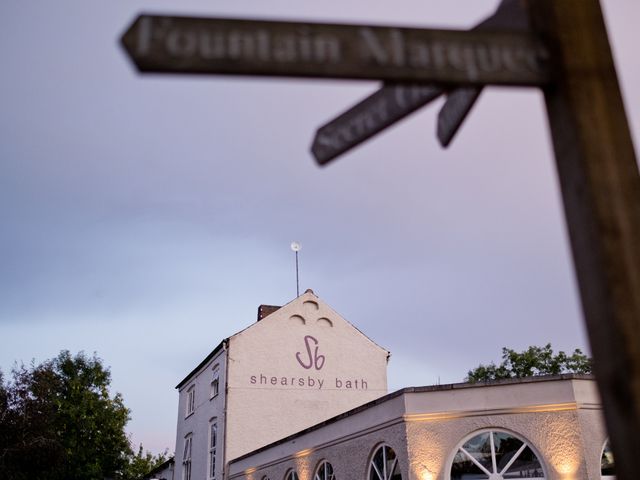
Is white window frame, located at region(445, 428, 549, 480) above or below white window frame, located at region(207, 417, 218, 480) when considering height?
below

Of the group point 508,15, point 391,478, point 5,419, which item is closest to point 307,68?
point 508,15

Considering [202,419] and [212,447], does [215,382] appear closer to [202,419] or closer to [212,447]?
[202,419]

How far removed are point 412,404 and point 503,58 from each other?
503 inches

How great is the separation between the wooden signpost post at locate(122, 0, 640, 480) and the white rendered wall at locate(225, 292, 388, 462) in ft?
85.5

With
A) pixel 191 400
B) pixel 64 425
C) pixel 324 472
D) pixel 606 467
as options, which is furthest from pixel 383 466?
pixel 64 425

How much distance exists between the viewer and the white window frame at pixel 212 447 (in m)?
29.0

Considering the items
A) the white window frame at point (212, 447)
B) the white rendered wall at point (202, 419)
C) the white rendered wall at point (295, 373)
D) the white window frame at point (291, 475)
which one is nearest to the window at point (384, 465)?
the white window frame at point (291, 475)

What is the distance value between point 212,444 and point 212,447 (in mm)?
155

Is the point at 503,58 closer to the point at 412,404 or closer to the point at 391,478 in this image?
the point at 412,404

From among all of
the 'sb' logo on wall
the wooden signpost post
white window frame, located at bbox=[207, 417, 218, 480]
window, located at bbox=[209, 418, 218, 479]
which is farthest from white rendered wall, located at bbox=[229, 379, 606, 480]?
window, located at bbox=[209, 418, 218, 479]

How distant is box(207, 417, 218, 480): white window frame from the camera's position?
29.0 metres

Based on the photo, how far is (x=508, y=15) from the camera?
10.3ft

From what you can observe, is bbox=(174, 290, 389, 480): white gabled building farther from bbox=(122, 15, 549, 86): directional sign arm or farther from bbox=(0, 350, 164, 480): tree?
bbox=(122, 15, 549, 86): directional sign arm

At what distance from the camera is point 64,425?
4103cm
